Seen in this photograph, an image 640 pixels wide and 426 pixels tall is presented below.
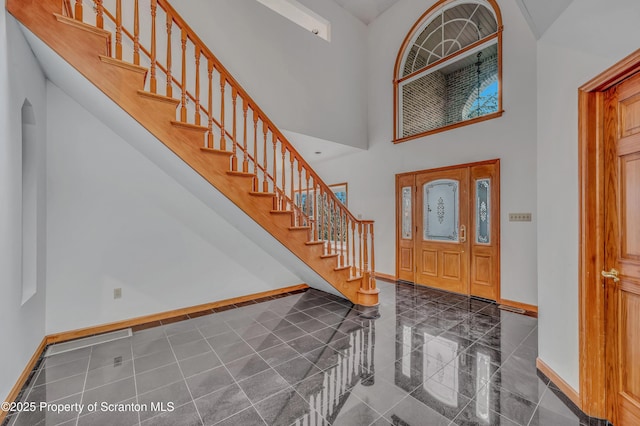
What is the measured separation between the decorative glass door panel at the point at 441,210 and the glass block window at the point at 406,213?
31 cm

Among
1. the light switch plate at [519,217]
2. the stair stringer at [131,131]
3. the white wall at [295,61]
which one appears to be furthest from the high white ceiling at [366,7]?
the stair stringer at [131,131]

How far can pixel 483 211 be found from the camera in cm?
422

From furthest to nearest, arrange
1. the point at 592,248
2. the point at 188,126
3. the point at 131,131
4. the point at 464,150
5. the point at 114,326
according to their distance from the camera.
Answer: the point at 464,150, the point at 114,326, the point at 131,131, the point at 188,126, the point at 592,248

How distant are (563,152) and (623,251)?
0.77 m

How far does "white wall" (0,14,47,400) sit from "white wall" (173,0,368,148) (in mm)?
2227

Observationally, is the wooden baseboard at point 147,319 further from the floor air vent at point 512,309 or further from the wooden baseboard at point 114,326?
the floor air vent at point 512,309

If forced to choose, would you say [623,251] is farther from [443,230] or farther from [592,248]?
[443,230]

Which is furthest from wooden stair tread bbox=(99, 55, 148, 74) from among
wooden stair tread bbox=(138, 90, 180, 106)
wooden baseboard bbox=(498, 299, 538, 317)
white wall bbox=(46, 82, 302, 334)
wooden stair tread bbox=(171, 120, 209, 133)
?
wooden baseboard bbox=(498, 299, 538, 317)

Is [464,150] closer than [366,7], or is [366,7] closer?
[464,150]

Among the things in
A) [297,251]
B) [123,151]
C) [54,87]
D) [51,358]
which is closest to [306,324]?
[297,251]

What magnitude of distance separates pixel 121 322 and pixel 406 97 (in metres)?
5.85

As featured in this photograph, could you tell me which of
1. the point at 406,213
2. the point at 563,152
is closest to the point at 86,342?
the point at 563,152

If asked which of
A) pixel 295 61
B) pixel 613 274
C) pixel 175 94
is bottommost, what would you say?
pixel 613 274

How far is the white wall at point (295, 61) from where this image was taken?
3.98 metres
